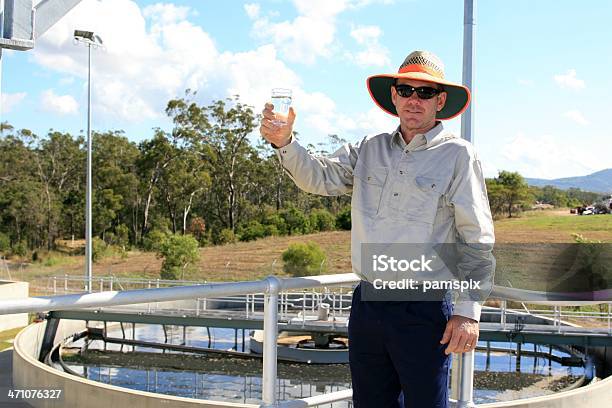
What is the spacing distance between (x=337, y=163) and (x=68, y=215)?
39.8 m

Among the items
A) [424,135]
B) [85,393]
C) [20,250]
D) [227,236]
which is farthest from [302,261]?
[424,135]

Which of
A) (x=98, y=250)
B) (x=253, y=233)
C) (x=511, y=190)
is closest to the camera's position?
(x=98, y=250)

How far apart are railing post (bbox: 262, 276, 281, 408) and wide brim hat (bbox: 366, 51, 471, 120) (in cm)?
73

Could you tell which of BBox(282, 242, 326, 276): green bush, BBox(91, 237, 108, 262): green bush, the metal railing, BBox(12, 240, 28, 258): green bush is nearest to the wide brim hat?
the metal railing

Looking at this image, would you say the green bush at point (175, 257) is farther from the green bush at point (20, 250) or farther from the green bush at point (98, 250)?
the green bush at point (20, 250)

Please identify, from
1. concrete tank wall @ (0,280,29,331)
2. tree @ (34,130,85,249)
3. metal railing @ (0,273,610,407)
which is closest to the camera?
metal railing @ (0,273,610,407)

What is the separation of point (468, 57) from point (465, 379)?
4.14ft

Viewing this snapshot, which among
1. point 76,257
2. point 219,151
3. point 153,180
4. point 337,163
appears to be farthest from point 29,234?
point 337,163

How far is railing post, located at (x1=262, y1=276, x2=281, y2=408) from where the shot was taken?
2100 mm

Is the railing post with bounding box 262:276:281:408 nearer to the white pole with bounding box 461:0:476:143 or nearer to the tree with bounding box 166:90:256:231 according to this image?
the white pole with bounding box 461:0:476:143

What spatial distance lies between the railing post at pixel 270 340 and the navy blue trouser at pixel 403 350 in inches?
9.5

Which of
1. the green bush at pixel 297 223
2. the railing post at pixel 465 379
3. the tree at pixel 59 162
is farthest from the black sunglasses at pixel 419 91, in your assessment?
the tree at pixel 59 162

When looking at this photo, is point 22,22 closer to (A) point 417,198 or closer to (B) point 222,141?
(A) point 417,198

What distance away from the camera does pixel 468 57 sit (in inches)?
110
